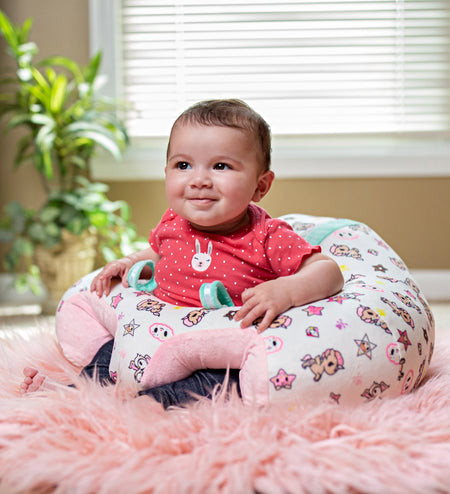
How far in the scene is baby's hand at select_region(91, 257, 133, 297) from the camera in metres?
1.54

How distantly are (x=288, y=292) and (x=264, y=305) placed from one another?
56 millimetres

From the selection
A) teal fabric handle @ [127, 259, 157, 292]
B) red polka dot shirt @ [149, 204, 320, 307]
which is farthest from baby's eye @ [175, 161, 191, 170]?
teal fabric handle @ [127, 259, 157, 292]

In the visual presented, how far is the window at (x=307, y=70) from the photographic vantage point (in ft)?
9.67

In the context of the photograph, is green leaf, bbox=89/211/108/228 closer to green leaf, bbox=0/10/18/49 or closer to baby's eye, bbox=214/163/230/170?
green leaf, bbox=0/10/18/49

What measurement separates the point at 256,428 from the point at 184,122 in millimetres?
624

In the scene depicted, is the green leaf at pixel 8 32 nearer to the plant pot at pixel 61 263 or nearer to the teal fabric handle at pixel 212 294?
the plant pot at pixel 61 263

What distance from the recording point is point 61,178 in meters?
2.85

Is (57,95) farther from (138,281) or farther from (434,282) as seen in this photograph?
(434,282)

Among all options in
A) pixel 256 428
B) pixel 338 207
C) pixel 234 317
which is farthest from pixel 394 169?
pixel 256 428

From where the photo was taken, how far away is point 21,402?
1.18 metres

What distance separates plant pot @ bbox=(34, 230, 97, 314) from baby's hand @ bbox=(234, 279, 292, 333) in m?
1.56

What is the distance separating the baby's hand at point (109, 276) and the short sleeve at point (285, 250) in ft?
1.16

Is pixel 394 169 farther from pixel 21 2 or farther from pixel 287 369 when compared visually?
pixel 287 369

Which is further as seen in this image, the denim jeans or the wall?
the wall
